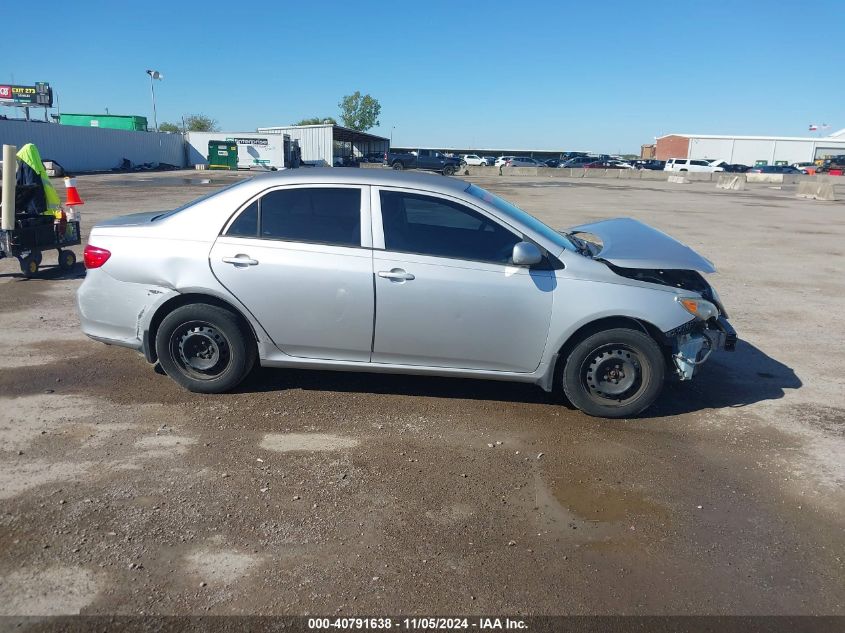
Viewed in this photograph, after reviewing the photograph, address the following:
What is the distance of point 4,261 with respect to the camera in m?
9.98

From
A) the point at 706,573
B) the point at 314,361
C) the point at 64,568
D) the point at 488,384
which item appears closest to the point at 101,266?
the point at 314,361

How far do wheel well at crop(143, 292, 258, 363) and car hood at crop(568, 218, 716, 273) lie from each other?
2.72 m

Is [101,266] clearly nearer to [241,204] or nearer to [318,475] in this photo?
[241,204]

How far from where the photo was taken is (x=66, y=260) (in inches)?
372

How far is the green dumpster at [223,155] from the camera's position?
48.8 meters

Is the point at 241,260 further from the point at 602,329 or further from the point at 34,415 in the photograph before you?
the point at 602,329

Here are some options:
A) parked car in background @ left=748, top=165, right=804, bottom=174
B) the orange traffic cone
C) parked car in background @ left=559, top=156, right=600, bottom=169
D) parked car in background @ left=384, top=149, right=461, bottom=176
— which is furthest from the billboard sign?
parked car in background @ left=748, top=165, right=804, bottom=174

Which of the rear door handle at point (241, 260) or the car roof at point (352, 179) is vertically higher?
the car roof at point (352, 179)

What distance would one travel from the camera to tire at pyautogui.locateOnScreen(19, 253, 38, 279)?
8555mm

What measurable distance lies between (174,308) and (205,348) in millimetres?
385

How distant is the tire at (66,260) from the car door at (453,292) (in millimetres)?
6736

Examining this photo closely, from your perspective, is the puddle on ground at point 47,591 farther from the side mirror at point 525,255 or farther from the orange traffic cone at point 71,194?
the orange traffic cone at point 71,194

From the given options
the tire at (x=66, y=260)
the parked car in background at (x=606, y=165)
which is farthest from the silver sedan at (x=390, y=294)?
the parked car in background at (x=606, y=165)

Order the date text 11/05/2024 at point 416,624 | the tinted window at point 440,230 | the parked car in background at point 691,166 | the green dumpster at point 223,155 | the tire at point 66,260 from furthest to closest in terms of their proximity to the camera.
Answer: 1. the parked car in background at point 691,166
2. the green dumpster at point 223,155
3. the tire at point 66,260
4. the tinted window at point 440,230
5. the date text 11/05/2024 at point 416,624
